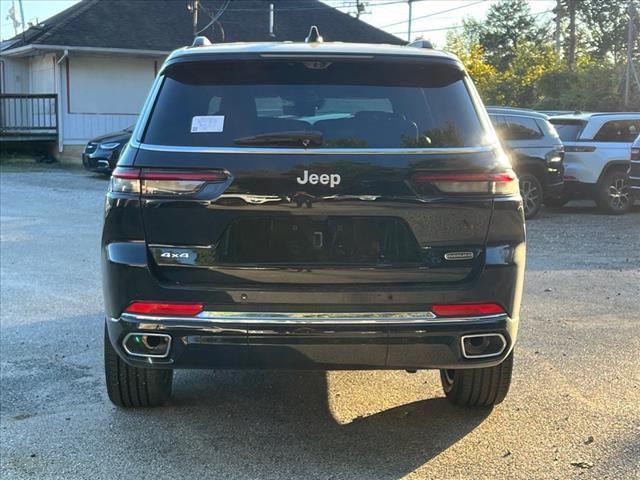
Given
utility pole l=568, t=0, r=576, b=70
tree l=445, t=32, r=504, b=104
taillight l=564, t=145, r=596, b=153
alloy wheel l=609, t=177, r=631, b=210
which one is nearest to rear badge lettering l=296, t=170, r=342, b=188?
taillight l=564, t=145, r=596, b=153

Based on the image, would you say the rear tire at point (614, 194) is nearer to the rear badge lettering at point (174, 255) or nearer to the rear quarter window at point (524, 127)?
the rear quarter window at point (524, 127)

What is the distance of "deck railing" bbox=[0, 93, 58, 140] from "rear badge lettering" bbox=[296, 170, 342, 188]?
882 inches

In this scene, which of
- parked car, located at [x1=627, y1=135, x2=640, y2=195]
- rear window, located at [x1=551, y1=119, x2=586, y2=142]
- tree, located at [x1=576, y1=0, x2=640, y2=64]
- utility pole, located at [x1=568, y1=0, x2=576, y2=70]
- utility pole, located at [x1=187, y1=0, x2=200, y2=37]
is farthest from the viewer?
tree, located at [x1=576, y1=0, x2=640, y2=64]

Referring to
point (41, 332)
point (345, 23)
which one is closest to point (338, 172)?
point (41, 332)

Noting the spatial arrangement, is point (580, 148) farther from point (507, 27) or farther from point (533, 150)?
point (507, 27)

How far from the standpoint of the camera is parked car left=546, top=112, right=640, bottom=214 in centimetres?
1288

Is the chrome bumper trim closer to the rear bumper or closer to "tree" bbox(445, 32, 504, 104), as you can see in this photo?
the rear bumper

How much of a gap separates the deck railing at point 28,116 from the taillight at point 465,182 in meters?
22.6

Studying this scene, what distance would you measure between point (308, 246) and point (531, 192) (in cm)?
971

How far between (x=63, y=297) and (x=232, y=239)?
414cm

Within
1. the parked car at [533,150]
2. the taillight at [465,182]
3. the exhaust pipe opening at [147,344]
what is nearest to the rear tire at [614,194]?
the parked car at [533,150]

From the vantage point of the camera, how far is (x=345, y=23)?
2986cm

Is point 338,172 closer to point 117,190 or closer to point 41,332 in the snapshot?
point 117,190

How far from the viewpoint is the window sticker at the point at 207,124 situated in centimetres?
335
